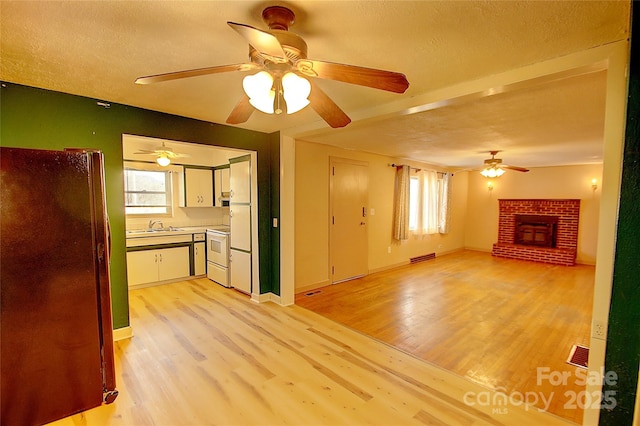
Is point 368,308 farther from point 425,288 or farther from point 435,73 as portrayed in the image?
point 435,73

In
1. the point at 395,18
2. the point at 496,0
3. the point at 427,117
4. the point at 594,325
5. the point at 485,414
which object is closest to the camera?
the point at 496,0

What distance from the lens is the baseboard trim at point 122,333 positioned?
2.89 m

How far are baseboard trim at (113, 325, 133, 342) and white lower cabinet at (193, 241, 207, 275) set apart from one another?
2059mm

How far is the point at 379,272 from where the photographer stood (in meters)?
5.68

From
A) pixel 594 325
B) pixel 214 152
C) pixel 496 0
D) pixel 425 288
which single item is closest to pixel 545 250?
pixel 425 288

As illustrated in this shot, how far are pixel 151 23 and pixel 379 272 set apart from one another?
5137 mm

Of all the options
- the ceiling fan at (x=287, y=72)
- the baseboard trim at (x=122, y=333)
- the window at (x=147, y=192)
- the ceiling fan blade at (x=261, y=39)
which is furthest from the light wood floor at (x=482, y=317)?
the window at (x=147, y=192)

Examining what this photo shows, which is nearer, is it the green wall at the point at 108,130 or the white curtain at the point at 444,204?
the green wall at the point at 108,130

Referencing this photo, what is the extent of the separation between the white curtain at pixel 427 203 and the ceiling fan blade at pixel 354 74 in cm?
541

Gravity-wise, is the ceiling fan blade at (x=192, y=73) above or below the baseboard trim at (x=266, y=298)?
above

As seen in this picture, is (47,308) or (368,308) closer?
(47,308)

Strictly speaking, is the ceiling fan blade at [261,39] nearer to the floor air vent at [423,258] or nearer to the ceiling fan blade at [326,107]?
the ceiling fan blade at [326,107]

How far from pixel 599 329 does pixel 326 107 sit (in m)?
2.02

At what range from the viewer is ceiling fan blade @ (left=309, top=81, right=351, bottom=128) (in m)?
1.66
